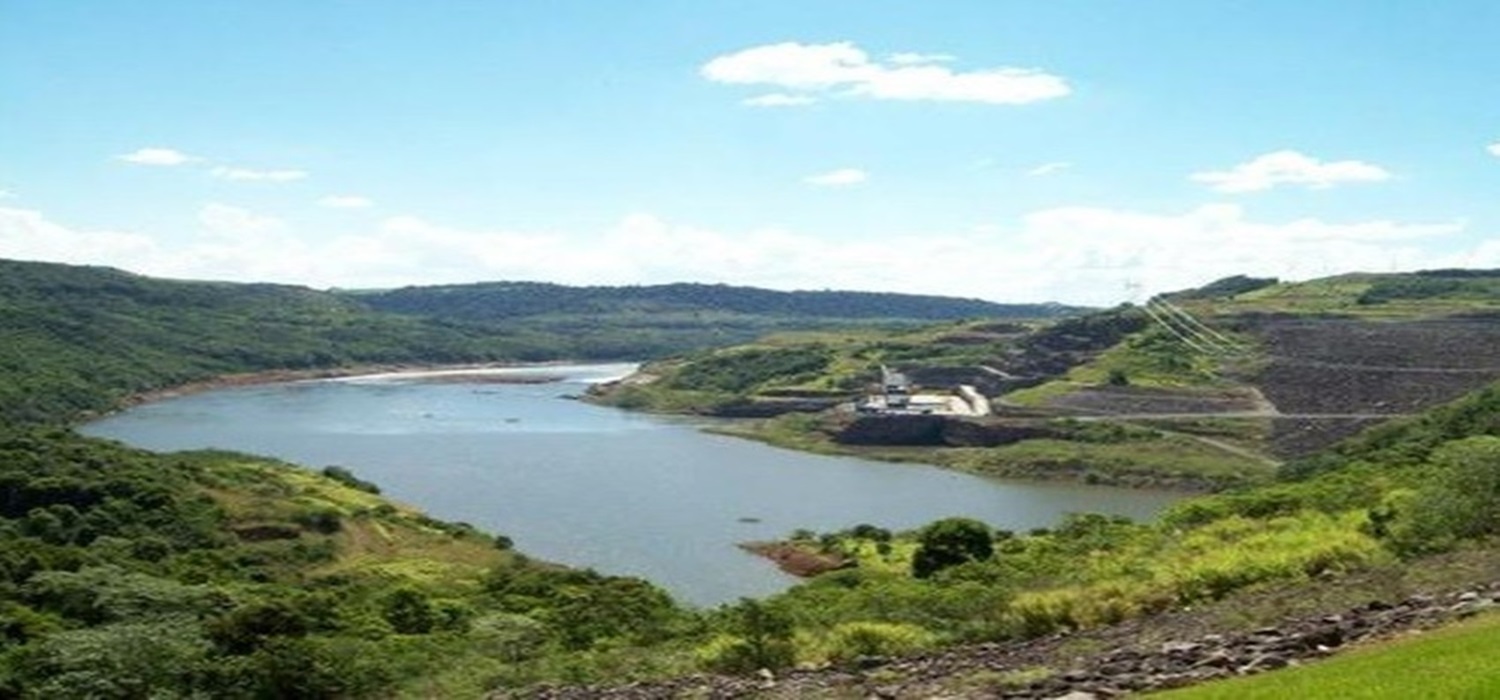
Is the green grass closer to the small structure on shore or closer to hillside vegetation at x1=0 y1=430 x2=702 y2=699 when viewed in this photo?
hillside vegetation at x1=0 y1=430 x2=702 y2=699

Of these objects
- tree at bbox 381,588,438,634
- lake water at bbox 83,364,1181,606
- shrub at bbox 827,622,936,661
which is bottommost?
lake water at bbox 83,364,1181,606

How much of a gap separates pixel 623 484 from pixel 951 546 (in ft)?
145

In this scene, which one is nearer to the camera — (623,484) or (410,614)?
(410,614)

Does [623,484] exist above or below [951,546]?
below

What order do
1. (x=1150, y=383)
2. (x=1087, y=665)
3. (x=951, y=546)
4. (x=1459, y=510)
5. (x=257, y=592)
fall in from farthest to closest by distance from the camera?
(x=1150, y=383)
(x=951, y=546)
(x=257, y=592)
(x=1459, y=510)
(x=1087, y=665)

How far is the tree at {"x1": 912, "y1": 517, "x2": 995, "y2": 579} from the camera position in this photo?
4916cm

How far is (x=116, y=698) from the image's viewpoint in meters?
28.4

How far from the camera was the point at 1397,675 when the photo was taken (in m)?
13.5

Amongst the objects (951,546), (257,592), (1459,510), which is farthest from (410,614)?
(1459,510)

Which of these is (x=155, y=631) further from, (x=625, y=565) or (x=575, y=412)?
(x=575, y=412)

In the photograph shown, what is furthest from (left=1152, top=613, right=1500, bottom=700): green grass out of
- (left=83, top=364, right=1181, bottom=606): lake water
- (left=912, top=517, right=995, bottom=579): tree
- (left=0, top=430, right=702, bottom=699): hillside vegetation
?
(left=83, top=364, right=1181, bottom=606): lake water

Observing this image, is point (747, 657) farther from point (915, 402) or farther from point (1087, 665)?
point (915, 402)

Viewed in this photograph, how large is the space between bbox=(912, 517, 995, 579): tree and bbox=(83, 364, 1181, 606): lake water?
7414 mm

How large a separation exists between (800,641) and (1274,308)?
13683 cm
